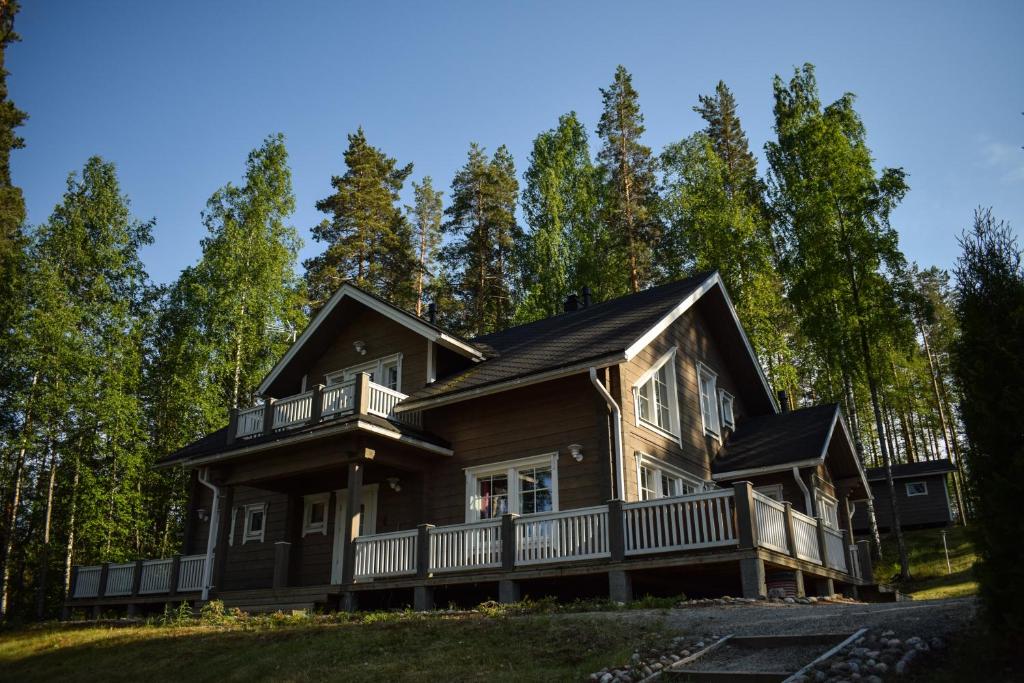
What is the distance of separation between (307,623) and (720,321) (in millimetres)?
12911

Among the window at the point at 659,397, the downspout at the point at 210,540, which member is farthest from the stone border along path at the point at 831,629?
the downspout at the point at 210,540

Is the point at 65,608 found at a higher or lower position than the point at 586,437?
lower

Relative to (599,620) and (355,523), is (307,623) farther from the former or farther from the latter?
(599,620)

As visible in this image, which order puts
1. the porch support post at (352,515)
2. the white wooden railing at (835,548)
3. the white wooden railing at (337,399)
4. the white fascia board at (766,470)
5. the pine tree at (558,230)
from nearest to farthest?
1. the porch support post at (352,515)
2. the white wooden railing at (835,548)
3. the white fascia board at (766,470)
4. the white wooden railing at (337,399)
5. the pine tree at (558,230)

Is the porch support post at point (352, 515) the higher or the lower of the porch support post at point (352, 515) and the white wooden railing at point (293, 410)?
the lower

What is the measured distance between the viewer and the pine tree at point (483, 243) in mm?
37406

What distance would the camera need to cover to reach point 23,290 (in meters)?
25.4

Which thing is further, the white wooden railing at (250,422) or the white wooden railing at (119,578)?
the white wooden railing at (119,578)

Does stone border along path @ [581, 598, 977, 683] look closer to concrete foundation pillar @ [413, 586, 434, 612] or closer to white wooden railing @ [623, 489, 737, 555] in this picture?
A: white wooden railing @ [623, 489, 737, 555]

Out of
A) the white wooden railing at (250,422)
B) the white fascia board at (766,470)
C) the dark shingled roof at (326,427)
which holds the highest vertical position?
the white wooden railing at (250,422)

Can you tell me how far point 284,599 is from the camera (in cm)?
1611

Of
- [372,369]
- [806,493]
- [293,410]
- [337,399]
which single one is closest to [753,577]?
[806,493]

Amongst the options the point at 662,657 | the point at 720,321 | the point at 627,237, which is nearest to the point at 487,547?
the point at 662,657

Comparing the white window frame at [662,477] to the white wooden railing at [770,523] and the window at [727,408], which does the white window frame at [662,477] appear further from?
the window at [727,408]
